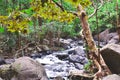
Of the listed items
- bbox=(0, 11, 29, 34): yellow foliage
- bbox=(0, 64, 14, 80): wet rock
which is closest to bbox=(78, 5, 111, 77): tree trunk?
bbox=(0, 64, 14, 80): wet rock

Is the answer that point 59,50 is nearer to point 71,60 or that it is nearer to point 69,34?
point 71,60

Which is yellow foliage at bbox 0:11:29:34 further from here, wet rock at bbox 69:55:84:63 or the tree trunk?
wet rock at bbox 69:55:84:63

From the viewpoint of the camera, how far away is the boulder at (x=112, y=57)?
8102 mm

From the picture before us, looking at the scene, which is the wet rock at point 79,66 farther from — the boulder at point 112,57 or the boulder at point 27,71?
the boulder at point 112,57

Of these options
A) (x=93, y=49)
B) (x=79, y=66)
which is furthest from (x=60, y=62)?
(x=93, y=49)

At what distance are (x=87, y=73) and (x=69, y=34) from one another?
16309 mm

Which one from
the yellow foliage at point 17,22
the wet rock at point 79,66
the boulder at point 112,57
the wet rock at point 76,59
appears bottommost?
the wet rock at point 76,59

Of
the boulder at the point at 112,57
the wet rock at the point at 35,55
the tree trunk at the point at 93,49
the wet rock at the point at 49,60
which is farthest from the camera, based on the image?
the wet rock at the point at 35,55

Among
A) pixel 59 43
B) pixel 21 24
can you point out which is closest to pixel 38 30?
pixel 59 43

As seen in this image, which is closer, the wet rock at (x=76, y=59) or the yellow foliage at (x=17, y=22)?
the yellow foliage at (x=17, y=22)

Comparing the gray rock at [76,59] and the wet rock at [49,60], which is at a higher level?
the gray rock at [76,59]

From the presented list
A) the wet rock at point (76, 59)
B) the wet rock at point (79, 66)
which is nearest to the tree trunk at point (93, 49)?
the wet rock at point (79, 66)

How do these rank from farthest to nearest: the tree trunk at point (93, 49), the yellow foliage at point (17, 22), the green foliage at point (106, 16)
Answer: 1. the green foliage at point (106, 16)
2. the tree trunk at point (93, 49)
3. the yellow foliage at point (17, 22)

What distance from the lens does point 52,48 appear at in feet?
59.1
